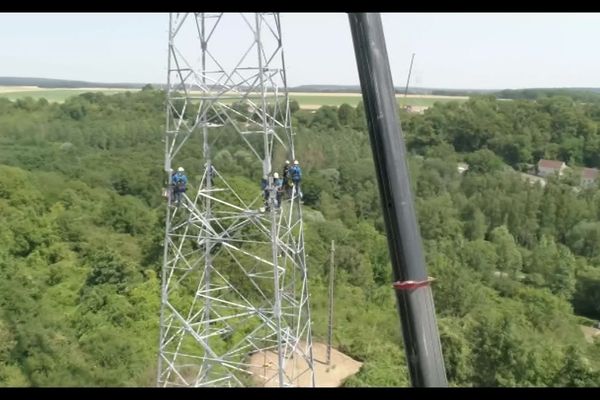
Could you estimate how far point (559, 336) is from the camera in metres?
9.62

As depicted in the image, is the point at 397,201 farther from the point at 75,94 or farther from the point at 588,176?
the point at 75,94

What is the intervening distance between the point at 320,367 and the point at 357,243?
4.94m

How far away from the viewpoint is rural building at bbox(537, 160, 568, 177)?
18391 mm

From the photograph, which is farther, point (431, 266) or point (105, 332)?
point (431, 266)

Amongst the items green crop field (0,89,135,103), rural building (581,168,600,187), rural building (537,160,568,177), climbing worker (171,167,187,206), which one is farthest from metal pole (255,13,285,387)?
green crop field (0,89,135,103)

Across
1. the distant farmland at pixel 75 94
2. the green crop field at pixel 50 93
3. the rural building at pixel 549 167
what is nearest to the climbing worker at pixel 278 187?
the rural building at pixel 549 167

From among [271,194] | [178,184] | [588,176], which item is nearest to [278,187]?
[271,194]

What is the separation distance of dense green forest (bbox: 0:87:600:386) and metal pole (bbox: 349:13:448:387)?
82 centimetres

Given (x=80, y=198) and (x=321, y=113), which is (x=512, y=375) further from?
(x=321, y=113)

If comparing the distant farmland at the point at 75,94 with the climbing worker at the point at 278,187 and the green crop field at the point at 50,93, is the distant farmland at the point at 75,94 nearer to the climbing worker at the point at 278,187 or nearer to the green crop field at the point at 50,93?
the green crop field at the point at 50,93

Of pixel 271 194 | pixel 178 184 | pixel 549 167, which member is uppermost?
pixel 178 184

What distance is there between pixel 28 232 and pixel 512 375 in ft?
33.6

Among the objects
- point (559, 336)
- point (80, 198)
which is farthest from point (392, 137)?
point (80, 198)

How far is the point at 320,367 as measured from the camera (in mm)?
8531
